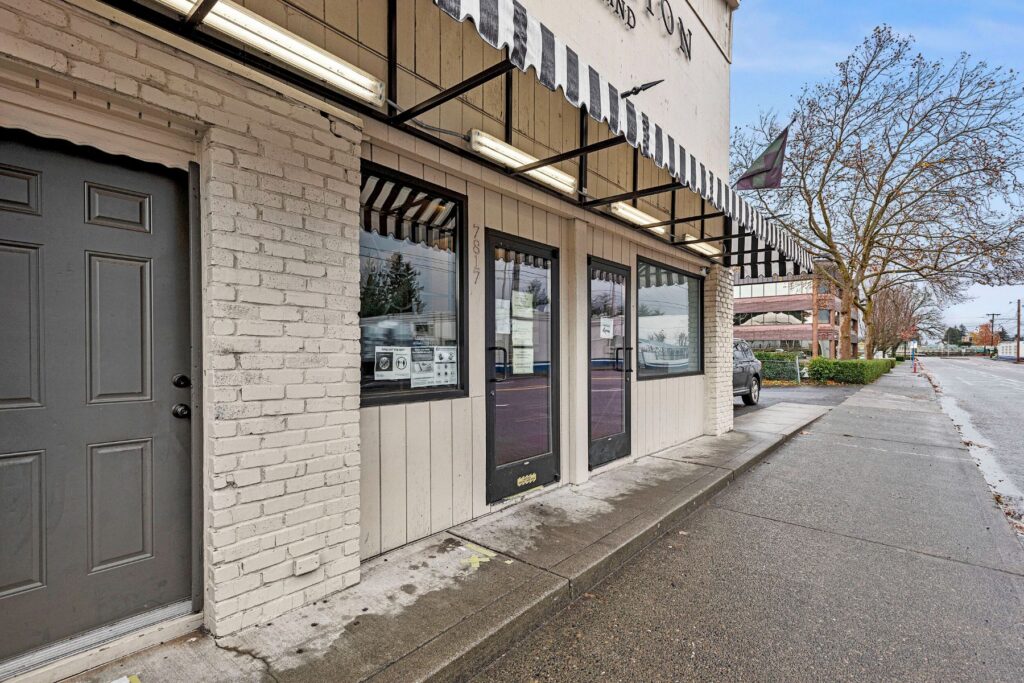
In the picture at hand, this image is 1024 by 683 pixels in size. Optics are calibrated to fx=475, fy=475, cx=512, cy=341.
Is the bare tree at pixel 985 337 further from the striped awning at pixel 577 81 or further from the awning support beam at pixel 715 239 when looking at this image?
the striped awning at pixel 577 81

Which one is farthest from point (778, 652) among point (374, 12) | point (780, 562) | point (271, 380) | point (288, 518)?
point (374, 12)

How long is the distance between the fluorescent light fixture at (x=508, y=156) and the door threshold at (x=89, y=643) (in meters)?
3.09

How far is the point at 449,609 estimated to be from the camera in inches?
96.3

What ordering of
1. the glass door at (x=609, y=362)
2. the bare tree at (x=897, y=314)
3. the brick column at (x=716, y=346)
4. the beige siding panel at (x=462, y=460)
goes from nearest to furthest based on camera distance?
the beige siding panel at (x=462, y=460)
the glass door at (x=609, y=362)
the brick column at (x=716, y=346)
the bare tree at (x=897, y=314)

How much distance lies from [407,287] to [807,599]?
10.4ft

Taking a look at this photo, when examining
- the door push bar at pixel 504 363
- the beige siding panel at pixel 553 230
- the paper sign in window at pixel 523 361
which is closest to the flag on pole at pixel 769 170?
the beige siding panel at pixel 553 230

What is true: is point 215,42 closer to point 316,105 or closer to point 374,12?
point 316,105

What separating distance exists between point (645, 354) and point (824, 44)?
50.9 feet

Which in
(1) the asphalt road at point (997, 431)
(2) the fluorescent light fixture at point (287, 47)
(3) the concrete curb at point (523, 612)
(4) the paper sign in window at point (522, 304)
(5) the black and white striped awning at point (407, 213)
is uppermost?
(2) the fluorescent light fixture at point (287, 47)

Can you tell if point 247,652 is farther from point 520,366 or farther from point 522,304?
point 522,304

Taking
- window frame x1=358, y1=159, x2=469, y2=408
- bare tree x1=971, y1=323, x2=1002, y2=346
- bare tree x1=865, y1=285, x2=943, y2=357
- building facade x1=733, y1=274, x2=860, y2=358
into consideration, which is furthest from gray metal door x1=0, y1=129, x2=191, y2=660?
bare tree x1=971, y1=323, x2=1002, y2=346

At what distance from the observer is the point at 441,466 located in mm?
3365

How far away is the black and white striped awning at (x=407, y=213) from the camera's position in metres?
3.02

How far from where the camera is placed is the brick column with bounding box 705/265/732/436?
7039 mm
